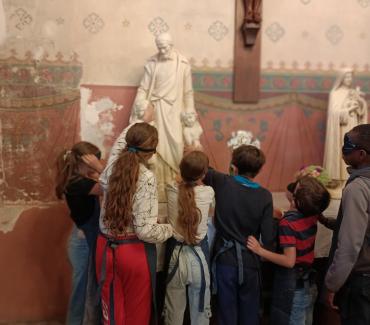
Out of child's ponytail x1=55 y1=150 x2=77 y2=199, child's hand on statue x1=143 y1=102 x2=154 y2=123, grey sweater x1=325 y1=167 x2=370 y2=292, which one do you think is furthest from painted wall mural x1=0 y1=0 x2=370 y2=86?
grey sweater x1=325 y1=167 x2=370 y2=292

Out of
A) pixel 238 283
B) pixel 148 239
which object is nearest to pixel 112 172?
pixel 148 239

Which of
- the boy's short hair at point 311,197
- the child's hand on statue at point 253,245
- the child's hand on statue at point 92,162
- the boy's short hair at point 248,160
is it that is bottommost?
the child's hand on statue at point 253,245

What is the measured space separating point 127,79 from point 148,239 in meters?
1.89

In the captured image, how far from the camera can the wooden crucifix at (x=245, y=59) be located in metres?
3.63

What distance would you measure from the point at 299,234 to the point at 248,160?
473 mm

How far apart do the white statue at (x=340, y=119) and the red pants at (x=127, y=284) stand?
6.77ft

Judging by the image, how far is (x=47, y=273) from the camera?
338 centimetres

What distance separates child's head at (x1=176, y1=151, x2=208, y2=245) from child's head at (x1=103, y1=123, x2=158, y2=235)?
0.21 m

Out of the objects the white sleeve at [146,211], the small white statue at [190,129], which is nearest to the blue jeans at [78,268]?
the white sleeve at [146,211]

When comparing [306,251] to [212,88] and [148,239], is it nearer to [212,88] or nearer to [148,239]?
[148,239]

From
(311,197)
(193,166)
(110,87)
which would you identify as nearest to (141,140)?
(193,166)

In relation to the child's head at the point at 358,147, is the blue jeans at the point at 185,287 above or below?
below

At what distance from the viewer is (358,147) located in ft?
6.31

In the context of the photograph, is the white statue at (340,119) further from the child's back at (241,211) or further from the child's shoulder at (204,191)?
the child's shoulder at (204,191)
